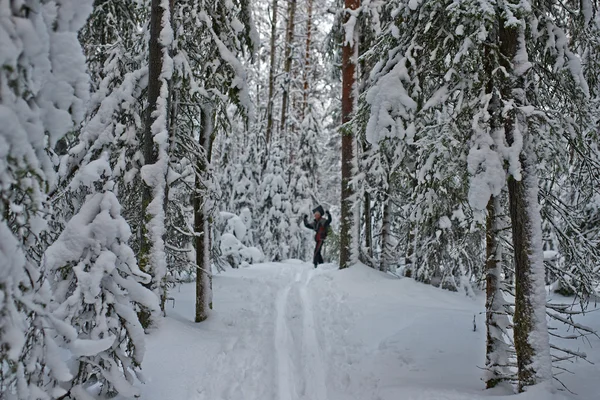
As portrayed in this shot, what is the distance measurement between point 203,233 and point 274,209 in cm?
1469

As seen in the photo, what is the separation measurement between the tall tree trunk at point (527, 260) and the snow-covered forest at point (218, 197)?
17mm

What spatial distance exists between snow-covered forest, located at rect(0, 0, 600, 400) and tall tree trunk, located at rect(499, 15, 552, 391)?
0.02m

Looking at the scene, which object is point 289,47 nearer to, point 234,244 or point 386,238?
point 234,244

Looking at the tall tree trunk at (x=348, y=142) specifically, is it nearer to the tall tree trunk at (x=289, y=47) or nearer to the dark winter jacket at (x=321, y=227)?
the dark winter jacket at (x=321, y=227)

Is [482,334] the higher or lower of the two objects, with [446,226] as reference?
lower

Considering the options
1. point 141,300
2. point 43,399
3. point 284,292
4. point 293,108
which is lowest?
point 284,292

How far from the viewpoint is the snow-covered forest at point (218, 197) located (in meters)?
2.33

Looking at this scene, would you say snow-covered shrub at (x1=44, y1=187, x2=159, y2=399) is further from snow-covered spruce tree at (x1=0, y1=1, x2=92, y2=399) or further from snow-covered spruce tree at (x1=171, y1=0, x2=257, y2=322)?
snow-covered spruce tree at (x1=171, y1=0, x2=257, y2=322)

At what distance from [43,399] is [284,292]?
8.84 meters

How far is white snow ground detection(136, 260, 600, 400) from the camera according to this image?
5000 mm

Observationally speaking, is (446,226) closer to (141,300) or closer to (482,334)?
(482,334)

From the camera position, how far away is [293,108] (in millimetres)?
26750

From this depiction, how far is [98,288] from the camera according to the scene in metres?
3.73

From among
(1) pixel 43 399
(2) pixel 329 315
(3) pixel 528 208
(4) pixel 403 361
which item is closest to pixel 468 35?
(3) pixel 528 208
